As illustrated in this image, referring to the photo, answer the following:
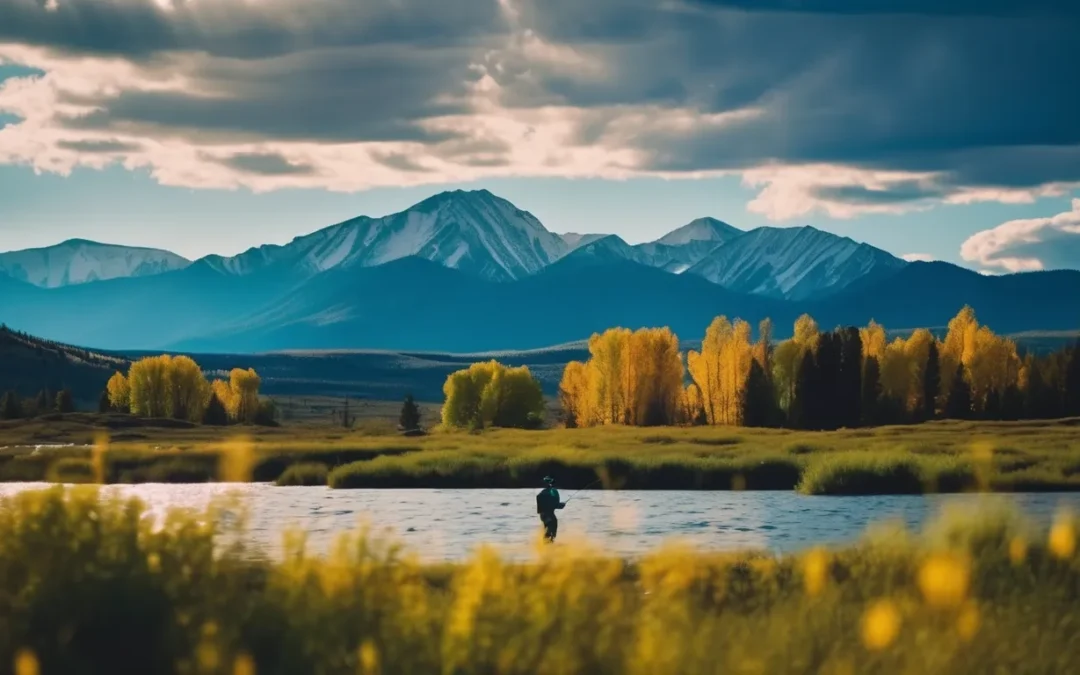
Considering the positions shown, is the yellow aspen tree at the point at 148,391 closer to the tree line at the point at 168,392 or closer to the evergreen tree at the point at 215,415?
the tree line at the point at 168,392

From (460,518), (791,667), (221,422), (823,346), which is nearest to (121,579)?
(791,667)

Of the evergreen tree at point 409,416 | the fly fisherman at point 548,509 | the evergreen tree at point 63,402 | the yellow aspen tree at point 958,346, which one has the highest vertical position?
the yellow aspen tree at point 958,346

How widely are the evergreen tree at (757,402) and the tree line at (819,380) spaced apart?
100 millimetres

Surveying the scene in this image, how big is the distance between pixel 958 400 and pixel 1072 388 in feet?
34.3

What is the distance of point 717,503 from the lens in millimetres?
63344

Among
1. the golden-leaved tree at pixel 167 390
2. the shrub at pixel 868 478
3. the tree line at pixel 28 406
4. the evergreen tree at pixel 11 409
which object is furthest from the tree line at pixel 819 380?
the evergreen tree at pixel 11 409

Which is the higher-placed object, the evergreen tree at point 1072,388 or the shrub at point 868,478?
the evergreen tree at point 1072,388

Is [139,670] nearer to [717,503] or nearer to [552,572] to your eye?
[552,572]

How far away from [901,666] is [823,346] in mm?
118578

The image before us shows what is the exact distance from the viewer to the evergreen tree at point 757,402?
134 meters

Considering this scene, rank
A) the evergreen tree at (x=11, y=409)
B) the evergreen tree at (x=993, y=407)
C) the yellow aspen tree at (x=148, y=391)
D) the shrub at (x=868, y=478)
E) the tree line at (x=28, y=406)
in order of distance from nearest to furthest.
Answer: the shrub at (x=868, y=478) → the evergreen tree at (x=993, y=407) → the evergreen tree at (x=11, y=409) → the tree line at (x=28, y=406) → the yellow aspen tree at (x=148, y=391)

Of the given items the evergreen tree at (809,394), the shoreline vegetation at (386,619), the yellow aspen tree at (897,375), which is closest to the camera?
the shoreline vegetation at (386,619)

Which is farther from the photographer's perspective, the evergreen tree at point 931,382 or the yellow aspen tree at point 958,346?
the yellow aspen tree at point 958,346

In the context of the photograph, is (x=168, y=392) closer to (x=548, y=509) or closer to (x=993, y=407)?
(x=993, y=407)
